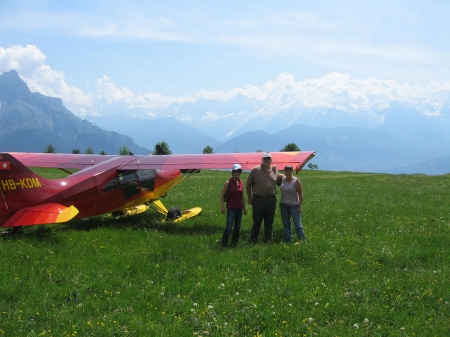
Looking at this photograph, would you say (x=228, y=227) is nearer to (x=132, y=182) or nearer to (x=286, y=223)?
(x=286, y=223)

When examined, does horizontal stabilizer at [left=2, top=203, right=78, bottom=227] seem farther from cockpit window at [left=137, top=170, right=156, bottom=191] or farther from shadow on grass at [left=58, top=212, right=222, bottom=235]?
cockpit window at [left=137, top=170, right=156, bottom=191]

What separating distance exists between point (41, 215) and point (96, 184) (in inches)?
86.2

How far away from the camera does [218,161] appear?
1267 cm

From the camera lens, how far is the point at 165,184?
47.1 ft

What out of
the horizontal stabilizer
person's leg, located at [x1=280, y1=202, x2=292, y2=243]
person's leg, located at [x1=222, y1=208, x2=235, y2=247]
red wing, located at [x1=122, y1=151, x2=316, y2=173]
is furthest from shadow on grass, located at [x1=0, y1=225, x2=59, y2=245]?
person's leg, located at [x1=280, y1=202, x2=292, y2=243]

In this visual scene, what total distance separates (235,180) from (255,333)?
4.92m

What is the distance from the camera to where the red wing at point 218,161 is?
38.6 ft

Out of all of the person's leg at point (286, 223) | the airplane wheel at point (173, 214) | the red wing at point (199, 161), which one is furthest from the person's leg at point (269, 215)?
the airplane wheel at point (173, 214)

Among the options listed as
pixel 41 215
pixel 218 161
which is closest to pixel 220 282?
pixel 41 215

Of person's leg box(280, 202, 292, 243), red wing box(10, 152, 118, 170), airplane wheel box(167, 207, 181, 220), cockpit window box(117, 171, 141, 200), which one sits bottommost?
airplane wheel box(167, 207, 181, 220)

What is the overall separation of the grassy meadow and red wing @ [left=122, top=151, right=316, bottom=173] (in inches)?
74.4

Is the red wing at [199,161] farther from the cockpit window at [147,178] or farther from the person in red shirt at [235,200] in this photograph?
the person in red shirt at [235,200]

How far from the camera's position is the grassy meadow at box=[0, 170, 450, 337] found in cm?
563

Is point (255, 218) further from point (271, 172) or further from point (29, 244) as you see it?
point (29, 244)
